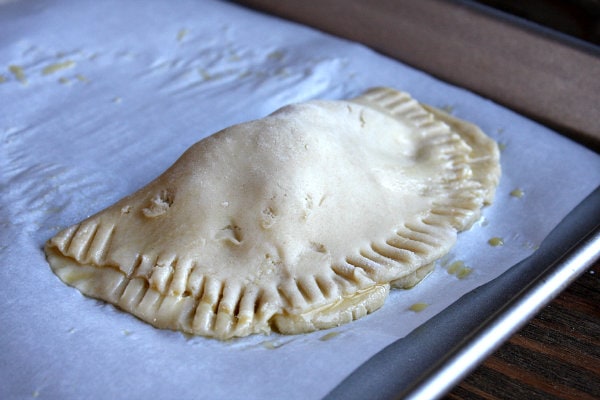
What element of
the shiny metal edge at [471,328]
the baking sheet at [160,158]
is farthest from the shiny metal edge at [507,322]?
the baking sheet at [160,158]

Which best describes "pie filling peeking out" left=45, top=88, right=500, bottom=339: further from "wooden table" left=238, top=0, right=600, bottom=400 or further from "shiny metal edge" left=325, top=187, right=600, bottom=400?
"wooden table" left=238, top=0, right=600, bottom=400

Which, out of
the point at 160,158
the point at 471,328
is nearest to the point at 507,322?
the point at 471,328

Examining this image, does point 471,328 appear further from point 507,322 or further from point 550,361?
point 550,361

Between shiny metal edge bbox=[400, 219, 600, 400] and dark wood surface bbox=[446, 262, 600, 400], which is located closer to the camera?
shiny metal edge bbox=[400, 219, 600, 400]

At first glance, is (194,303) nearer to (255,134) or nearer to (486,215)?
(255,134)

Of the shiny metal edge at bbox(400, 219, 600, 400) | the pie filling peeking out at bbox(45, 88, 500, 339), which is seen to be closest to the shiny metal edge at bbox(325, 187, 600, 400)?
the shiny metal edge at bbox(400, 219, 600, 400)
